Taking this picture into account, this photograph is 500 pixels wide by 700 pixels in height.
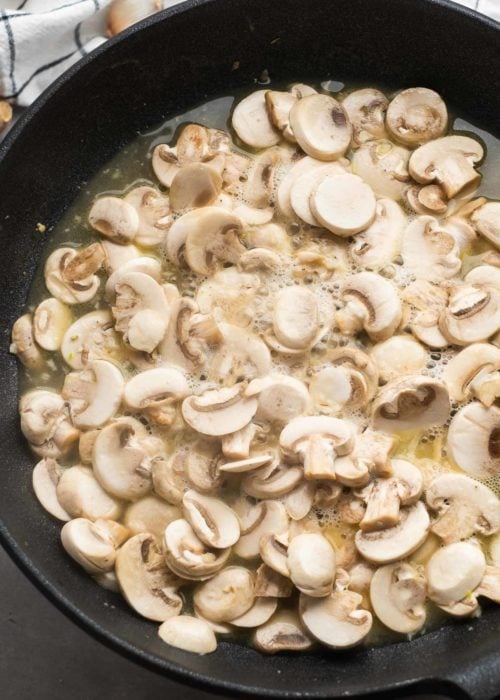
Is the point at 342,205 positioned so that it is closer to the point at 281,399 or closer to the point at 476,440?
the point at 281,399

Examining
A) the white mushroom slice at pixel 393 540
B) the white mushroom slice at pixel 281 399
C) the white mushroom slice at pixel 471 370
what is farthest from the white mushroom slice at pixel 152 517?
the white mushroom slice at pixel 471 370

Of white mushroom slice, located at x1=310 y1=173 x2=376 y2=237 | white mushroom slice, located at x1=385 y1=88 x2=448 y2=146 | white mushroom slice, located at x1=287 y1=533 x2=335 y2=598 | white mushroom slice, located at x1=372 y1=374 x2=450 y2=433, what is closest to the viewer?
white mushroom slice, located at x1=287 y1=533 x2=335 y2=598

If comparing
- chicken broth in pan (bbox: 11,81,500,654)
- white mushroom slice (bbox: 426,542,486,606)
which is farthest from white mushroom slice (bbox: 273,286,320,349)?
white mushroom slice (bbox: 426,542,486,606)

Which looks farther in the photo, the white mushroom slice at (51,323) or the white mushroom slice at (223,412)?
the white mushroom slice at (51,323)

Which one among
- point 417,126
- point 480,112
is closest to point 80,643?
point 417,126

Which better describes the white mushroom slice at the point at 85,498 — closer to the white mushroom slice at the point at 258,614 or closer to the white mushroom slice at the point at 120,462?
the white mushroom slice at the point at 120,462

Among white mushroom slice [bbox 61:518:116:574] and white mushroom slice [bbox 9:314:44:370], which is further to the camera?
white mushroom slice [bbox 9:314:44:370]

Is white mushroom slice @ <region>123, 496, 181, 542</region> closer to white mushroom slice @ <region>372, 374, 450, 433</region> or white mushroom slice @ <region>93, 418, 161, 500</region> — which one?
white mushroom slice @ <region>93, 418, 161, 500</region>
